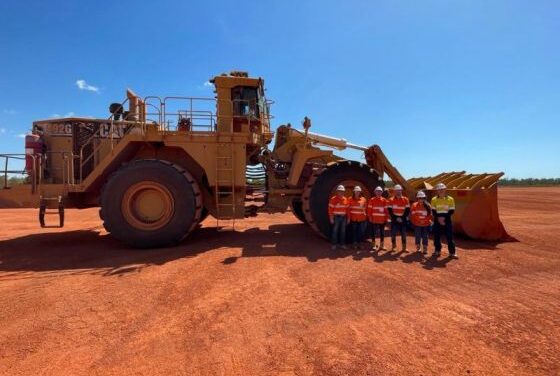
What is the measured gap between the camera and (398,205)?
26.6ft

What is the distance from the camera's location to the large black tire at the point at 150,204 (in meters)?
7.86

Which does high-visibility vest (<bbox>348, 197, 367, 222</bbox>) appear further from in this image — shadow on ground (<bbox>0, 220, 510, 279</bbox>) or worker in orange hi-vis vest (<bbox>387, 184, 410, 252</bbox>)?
shadow on ground (<bbox>0, 220, 510, 279</bbox>)

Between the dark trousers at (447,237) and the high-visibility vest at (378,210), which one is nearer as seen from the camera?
the dark trousers at (447,237)

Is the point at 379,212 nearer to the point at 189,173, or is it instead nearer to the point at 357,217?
the point at 357,217

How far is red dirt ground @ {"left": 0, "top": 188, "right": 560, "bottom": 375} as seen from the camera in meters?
3.34

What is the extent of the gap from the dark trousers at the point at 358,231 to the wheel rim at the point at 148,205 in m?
4.09

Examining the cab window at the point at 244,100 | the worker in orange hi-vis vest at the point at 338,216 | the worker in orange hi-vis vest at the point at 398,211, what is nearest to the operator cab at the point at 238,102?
the cab window at the point at 244,100

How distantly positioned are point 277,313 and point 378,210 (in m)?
4.50

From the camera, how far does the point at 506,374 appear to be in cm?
310

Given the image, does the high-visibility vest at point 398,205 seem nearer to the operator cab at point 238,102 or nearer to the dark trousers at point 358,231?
the dark trousers at point 358,231

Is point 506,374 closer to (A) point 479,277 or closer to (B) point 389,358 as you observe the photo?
(B) point 389,358

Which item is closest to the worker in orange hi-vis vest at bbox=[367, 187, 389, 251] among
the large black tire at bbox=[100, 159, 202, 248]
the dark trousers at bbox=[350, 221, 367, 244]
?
the dark trousers at bbox=[350, 221, 367, 244]

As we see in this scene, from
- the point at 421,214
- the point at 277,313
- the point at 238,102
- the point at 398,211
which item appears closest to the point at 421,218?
the point at 421,214

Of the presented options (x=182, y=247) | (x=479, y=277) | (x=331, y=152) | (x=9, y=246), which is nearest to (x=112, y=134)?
(x=182, y=247)
